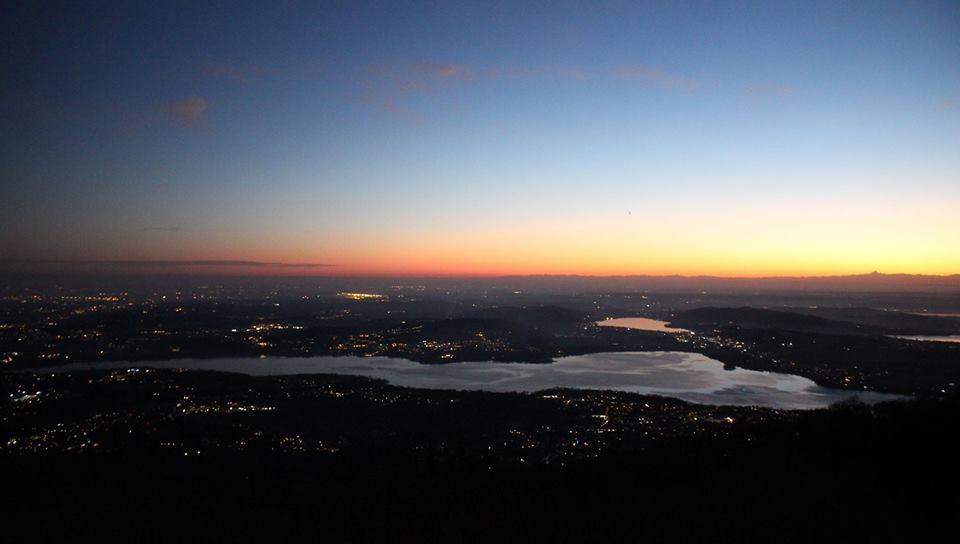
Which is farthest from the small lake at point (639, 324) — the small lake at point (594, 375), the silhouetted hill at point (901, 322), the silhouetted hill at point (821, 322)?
the silhouetted hill at point (901, 322)

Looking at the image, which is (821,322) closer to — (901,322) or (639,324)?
(901,322)

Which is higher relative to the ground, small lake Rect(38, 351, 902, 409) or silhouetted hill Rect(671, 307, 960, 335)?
silhouetted hill Rect(671, 307, 960, 335)

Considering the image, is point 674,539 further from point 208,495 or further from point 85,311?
point 85,311

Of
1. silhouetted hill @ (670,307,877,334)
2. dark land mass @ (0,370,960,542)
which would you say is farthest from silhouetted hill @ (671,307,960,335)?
dark land mass @ (0,370,960,542)

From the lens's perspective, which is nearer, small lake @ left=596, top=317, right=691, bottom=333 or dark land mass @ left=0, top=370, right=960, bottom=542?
dark land mass @ left=0, top=370, right=960, bottom=542

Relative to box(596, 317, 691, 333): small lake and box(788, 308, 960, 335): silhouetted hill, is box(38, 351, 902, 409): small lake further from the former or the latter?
box(788, 308, 960, 335): silhouetted hill

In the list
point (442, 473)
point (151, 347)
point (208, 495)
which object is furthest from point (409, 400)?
point (151, 347)

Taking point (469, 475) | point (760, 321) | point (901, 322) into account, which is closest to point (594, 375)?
point (469, 475)
